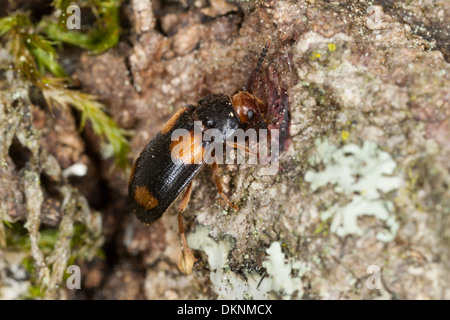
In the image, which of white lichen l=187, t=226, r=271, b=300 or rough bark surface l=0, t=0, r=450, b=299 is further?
white lichen l=187, t=226, r=271, b=300

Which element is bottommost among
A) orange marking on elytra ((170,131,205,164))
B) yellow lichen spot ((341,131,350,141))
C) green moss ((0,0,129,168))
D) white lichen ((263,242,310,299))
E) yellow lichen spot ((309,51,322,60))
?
white lichen ((263,242,310,299))

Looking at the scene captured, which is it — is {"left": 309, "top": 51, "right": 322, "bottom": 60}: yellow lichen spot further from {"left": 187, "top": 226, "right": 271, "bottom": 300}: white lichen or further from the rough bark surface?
{"left": 187, "top": 226, "right": 271, "bottom": 300}: white lichen

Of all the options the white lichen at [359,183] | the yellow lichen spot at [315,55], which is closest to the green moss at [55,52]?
the yellow lichen spot at [315,55]

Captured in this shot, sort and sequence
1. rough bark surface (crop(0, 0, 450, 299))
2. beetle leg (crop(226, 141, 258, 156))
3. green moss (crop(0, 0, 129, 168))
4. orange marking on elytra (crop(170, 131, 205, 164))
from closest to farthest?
1. rough bark surface (crop(0, 0, 450, 299))
2. beetle leg (crop(226, 141, 258, 156))
3. orange marking on elytra (crop(170, 131, 205, 164))
4. green moss (crop(0, 0, 129, 168))

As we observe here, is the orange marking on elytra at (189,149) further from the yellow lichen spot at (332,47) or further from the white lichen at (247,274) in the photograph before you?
the yellow lichen spot at (332,47)

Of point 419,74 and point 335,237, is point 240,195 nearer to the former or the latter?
point 335,237

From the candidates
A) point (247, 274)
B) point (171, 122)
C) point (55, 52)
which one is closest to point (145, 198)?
point (171, 122)

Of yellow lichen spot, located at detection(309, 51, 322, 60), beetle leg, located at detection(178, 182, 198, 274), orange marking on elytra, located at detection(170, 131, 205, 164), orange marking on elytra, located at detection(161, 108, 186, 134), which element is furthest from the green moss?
yellow lichen spot, located at detection(309, 51, 322, 60)
